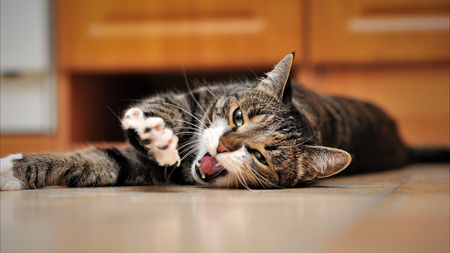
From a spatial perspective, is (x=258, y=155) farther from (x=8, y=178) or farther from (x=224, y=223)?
(x=8, y=178)

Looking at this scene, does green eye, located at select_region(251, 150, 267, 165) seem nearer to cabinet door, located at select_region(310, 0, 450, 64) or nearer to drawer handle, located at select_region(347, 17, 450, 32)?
cabinet door, located at select_region(310, 0, 450, 64)

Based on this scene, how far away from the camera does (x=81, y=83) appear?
2.28m

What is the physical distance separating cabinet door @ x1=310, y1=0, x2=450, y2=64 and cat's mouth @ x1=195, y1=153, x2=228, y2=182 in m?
1.37

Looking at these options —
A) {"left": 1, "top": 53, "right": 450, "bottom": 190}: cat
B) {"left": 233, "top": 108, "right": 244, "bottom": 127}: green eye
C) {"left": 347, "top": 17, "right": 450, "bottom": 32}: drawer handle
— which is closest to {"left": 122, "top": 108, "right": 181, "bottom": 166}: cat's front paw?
{"left": 1, "top": 53, "right": 450, "bottom": 190}: cat

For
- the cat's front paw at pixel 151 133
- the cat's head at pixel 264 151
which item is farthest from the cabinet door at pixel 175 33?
the cat's front paw at pixel 151 133

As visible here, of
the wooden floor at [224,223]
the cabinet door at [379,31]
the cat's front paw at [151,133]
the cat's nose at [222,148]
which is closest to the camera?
the wooden floor at [224,223]

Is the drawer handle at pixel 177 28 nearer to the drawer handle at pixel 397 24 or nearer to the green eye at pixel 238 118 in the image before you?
the drawer handle at pixel 397 24

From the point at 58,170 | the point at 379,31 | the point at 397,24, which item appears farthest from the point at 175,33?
the point at 58,170

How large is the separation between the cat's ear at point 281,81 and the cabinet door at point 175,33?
1.08 meters

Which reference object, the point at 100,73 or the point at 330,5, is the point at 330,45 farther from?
the point at 100,73

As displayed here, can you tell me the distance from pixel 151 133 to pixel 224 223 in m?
0.35

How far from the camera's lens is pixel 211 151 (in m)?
0.95

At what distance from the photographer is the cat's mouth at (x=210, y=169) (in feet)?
3.16

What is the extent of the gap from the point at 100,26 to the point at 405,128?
6.52ft
